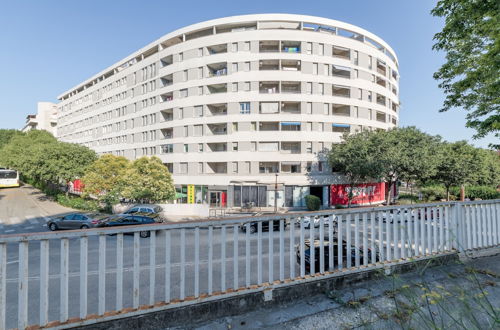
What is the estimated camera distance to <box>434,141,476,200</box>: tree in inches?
1184

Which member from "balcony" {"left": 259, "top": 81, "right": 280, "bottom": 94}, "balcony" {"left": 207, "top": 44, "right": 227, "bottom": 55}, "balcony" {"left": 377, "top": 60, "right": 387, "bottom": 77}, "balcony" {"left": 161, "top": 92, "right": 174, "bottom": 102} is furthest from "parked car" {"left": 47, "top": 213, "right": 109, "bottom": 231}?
"balcony" {"left": 377, "top": 60, "right": 387, "bottom": 77}

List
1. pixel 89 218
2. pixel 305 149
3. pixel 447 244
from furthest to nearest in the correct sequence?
pixel 305 149, pixel 89 218, pixel 447 244

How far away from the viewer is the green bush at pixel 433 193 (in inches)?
1436

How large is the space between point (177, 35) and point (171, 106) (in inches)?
434

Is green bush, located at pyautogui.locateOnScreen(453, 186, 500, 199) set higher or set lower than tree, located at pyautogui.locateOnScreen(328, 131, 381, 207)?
lower

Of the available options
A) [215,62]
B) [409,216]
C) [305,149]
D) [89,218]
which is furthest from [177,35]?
[409,216]

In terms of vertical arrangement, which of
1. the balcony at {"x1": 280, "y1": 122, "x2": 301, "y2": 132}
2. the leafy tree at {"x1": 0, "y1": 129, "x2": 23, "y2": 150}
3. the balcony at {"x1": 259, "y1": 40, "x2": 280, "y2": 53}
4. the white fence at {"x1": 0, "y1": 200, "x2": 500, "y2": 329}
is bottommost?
the white fence at {"x1": 0, "y1": 200, "x2": 500, "y2": 329}

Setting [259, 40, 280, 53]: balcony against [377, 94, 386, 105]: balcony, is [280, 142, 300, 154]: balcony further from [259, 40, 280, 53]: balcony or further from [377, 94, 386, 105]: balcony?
[377, 94, 386, 105]: balcony

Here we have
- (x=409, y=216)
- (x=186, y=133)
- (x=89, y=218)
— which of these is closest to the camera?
(x=409, y=216)

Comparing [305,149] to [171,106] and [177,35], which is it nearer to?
[171,106]

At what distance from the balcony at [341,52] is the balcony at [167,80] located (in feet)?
81.2

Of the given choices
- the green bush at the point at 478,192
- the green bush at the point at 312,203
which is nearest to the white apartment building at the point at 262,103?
the green bush at the point at 312,203

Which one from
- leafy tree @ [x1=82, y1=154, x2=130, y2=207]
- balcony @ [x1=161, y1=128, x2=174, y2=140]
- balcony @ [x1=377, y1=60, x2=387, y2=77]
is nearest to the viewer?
leafy tree @ [x1=82, y1=154, x2=130, y2=207]

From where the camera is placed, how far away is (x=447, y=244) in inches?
219
